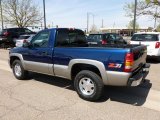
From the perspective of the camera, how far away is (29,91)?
235 inches

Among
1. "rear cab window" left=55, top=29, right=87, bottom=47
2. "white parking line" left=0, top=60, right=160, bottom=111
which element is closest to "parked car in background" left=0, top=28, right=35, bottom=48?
"rear cab window" left=55, top=29, right=87, bottom=47

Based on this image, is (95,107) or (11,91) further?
(11,91)

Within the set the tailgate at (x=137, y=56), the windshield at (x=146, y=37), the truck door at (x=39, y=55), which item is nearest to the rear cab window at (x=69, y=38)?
the truck door at (x=39, y=55)

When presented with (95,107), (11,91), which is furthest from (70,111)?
(11,91)

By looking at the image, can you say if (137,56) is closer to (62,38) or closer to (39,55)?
(62,38)

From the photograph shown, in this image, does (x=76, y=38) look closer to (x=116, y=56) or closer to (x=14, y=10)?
(x=116, y=56)

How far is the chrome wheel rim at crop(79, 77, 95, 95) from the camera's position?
16.9 feet

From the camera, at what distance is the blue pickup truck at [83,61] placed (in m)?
4.59

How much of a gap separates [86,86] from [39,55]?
1850 mm

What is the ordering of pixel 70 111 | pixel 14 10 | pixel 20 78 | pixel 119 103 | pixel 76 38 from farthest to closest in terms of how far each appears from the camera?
pixel 14 10 < pixel 20 78 < pixel 76 38 < pixel 119 103 < pixel 70 111

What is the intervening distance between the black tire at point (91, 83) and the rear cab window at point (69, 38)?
1.21 m

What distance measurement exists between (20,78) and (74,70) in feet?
8.50

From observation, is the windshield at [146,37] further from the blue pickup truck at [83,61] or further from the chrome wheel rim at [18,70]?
the chrome wheel rim at [18,70]

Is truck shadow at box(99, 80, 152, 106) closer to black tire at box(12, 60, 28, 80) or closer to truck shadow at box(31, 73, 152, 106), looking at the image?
truck shadow at box(31, 73, 152, 106)
